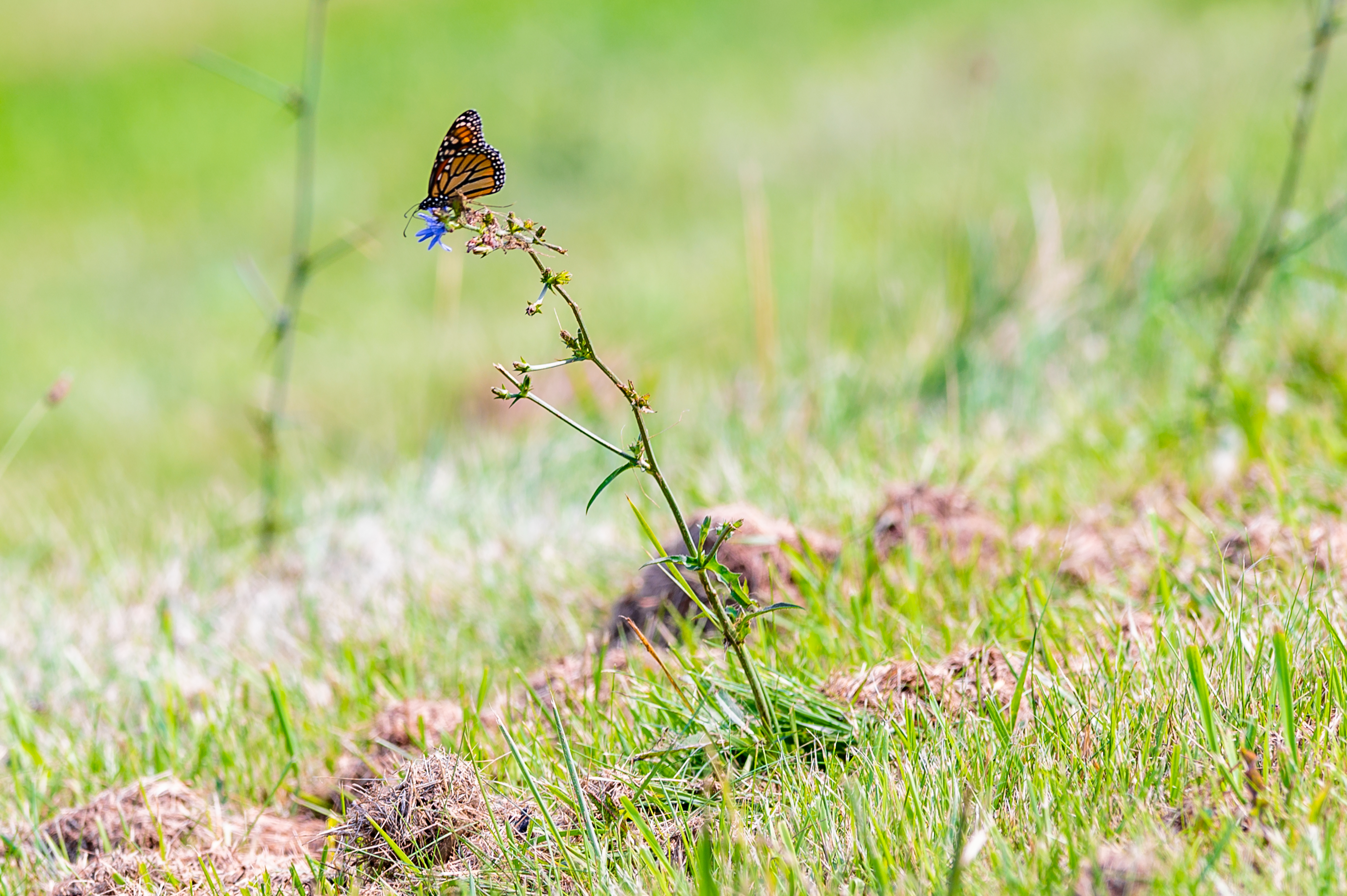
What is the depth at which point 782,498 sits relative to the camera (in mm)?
2879

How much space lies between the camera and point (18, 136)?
10.4 meters

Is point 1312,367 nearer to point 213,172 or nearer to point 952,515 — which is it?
point 952,515

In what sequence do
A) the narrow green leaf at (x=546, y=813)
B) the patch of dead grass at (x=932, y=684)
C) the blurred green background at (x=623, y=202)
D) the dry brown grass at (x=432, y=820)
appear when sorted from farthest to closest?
1. the blurred green background at (x=623, y=202)
2. the patch of dead grass at (x=932, y=684)
3. the dry brown grass at (x=432, y=820)
4. the narrow green leaf at (x=546, y=813)

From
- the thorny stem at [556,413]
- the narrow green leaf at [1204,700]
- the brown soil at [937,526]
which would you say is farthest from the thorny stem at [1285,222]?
the thorny stem at [556,413]

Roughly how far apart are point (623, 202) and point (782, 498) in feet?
19.1

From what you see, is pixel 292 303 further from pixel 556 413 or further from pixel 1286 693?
pixel 1286 693

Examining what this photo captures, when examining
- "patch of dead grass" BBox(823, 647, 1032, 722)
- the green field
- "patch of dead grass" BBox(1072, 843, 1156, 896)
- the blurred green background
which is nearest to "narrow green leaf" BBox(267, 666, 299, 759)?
the green field

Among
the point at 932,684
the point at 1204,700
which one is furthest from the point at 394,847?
the point at 1204,700

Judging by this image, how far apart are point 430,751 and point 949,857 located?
0.93 meters

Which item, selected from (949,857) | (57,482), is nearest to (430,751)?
(949,857)

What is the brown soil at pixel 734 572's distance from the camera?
225cm

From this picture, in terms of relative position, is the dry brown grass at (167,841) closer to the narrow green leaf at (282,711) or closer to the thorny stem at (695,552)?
the narrow green leaf at (282,711)

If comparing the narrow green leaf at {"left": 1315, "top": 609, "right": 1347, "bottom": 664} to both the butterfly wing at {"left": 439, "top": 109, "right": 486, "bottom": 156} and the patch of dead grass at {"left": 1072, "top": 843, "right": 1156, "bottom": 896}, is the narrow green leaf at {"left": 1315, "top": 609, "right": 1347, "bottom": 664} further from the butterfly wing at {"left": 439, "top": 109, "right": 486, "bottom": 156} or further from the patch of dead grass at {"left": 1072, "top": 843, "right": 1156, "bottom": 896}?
the butterfly wing at {"left": 439, "top": 109, "right": 486, "bottom": 156}

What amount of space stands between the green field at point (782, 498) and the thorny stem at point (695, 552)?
0.07 metres
